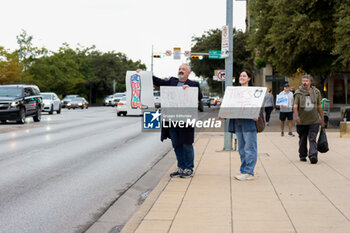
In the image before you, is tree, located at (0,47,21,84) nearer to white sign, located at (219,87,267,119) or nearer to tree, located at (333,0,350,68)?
tree, located at (333,0,350,68)

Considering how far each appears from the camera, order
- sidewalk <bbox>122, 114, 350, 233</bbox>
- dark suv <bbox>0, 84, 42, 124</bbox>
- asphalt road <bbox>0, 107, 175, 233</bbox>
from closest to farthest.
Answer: sidewalk <bbox>122, 114, 350, 233</bbox>
asphalt road <bbox>0, 107, 175, 233</bbox>
dark suv <bbox>0, 84, 42, 124</bbox>

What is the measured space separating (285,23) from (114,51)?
79.4m

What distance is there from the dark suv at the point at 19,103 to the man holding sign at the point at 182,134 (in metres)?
17.3

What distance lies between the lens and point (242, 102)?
8406mm

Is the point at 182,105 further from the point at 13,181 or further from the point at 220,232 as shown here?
the point at 220,232

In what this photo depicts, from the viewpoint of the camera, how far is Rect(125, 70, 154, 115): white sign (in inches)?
328

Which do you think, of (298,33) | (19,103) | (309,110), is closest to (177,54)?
(19,103)

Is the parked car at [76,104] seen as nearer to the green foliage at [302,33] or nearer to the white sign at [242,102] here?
the green foliage at [302,33]

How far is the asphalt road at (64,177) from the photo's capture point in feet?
19.9

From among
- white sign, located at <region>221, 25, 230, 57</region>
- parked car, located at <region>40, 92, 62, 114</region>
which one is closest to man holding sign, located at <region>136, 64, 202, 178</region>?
white sign, located at <region>221, 25, 230, 57</region>

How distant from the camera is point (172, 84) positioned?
8.34m

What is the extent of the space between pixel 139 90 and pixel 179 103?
68 centimetres

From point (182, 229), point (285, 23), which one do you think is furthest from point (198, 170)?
point (285, 23)

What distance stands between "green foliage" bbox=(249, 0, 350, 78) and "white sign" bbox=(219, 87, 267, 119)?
41.2ft
